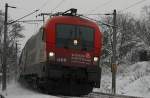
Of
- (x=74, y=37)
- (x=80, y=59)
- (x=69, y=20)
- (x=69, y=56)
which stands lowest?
(x=80, y=59)

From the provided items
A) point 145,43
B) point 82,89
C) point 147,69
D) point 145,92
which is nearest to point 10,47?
point 145,43

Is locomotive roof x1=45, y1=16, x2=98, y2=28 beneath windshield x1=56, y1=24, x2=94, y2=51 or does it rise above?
above

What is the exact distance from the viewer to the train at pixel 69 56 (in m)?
20.4

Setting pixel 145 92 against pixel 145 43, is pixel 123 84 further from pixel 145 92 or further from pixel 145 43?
pixel 145 43

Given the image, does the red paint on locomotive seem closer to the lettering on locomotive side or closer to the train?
the train

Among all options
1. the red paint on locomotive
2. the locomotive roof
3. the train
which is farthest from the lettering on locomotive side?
the locomotive roof

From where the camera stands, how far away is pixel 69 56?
20.6 m

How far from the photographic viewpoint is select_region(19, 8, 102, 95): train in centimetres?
2038

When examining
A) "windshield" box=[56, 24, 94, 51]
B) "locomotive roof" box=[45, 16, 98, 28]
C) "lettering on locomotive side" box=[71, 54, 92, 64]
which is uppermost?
"locomotive roof" box=[45, 16, 98, 28]

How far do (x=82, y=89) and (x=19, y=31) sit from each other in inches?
1966

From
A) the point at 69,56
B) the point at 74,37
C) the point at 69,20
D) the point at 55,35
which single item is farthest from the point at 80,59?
the point at 69,20

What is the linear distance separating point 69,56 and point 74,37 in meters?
1.01

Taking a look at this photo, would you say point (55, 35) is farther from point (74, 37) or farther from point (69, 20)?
point (69, 20)

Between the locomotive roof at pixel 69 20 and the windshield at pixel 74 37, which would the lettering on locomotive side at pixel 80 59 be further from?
the locomotive roof at pixel 69 20
